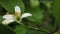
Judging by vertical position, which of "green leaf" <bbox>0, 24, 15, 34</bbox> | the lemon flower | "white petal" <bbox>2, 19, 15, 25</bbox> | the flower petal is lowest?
"green leaf" <bbox>0, 24, 15, 34</bbox>

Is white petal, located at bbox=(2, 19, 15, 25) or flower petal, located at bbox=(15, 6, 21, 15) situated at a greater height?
flower petal, located at bbox=(15, 6, 21, 15)

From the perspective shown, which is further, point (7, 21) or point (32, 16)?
point (32, 16)

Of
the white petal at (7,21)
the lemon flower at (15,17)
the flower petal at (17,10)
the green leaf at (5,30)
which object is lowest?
the green leaf at (5,30)

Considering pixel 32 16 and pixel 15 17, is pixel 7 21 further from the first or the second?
pixel 32 16

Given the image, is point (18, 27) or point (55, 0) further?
point (55, 0)

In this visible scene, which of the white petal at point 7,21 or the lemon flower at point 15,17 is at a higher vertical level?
the lemon flower at point 15,17

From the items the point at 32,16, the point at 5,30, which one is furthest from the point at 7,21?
the point at 32,16

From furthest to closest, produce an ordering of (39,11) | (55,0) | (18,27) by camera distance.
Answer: (39,11) → (55,0) → (18,27)

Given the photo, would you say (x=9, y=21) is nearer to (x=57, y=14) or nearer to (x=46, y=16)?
(x=57, y=14)

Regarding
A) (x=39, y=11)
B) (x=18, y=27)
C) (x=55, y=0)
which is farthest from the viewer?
(x=39, y=11)

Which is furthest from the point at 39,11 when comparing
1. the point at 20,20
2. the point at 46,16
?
the point at 20,20

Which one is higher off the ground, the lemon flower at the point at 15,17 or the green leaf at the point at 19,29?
the lemon flower at the point at 15,17
